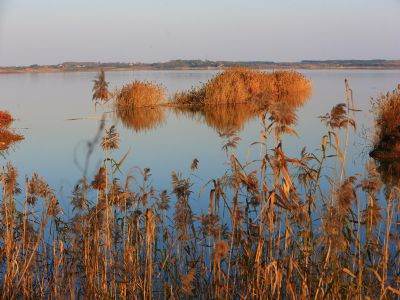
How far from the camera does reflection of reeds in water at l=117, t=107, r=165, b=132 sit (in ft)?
59.0

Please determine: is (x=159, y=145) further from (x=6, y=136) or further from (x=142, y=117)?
(x=142, y=117)

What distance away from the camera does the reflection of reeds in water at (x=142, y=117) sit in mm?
17984

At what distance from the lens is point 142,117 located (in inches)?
781

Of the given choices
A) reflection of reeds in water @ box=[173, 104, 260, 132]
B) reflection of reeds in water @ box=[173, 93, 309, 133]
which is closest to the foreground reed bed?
reflection of reeds in water @ box=[173, 93, 309, 133]

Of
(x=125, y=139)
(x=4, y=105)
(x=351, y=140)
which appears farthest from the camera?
(x=4, y=105)

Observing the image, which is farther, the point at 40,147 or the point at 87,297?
the point at 40,147

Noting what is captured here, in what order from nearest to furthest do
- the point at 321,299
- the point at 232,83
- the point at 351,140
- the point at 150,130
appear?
the point at 321,299 < the point at 351,140 < the point at 150,130 < the point at 232,83

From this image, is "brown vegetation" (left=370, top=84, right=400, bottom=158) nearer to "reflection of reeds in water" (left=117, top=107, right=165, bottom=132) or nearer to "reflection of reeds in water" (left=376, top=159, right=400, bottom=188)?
"reflection of reeds in water" (left=376, top=159, right=400, bottom=188)

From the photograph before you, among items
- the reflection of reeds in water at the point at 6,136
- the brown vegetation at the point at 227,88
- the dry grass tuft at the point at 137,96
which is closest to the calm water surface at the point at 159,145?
the reflection of reeds in water at the point at 6,136

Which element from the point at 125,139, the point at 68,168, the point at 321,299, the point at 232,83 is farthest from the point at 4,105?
the point at 321,299

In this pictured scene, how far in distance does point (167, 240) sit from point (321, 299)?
144 cm

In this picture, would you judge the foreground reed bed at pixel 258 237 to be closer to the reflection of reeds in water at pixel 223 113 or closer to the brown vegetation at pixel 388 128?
the reflection of reeds in water at pixel 223 113

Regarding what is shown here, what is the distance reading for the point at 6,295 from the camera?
367cm

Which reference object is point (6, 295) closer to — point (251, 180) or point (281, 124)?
point (251, 180)
